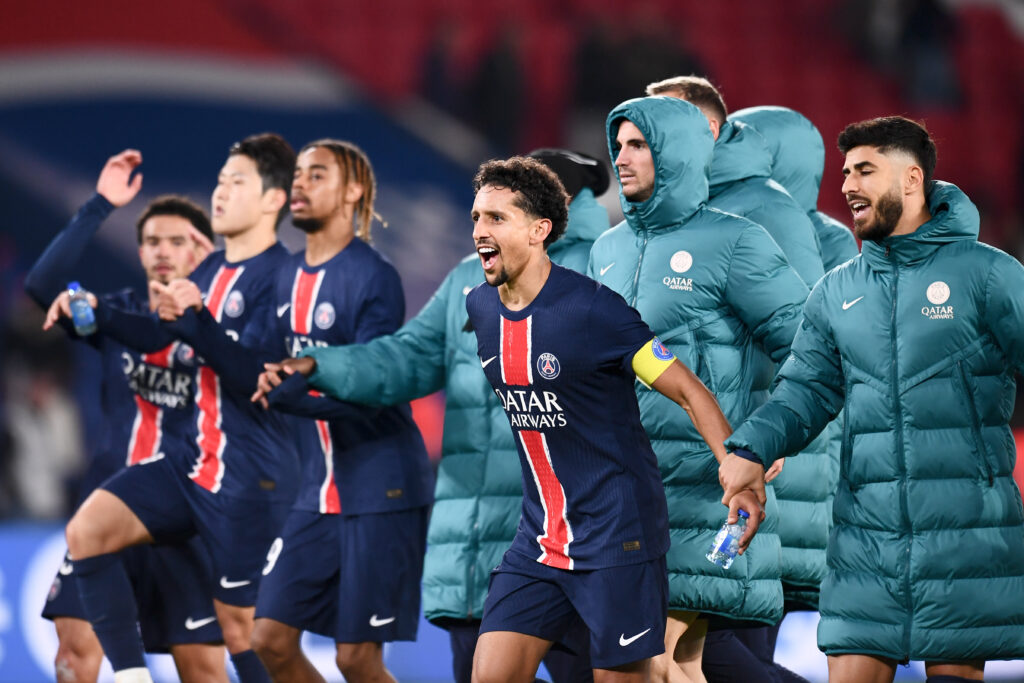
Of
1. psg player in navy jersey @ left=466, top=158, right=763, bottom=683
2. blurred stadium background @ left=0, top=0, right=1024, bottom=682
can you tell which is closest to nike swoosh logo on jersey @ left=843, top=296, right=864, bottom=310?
psg player in navy jersey @ left=466, top=158, right=763, bottom=683

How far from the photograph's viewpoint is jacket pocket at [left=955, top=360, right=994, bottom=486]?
14.2 feet

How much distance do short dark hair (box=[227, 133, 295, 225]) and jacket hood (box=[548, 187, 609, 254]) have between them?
5.29 feet

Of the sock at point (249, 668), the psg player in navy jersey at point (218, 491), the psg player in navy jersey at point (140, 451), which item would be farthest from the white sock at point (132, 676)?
the psg player in navy jersey at point (140, 451)

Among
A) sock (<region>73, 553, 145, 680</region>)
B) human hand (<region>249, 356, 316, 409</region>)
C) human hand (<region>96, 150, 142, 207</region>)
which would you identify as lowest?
sock (<region>73, 553, 145, 680</region>)

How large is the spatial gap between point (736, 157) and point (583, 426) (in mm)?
1699

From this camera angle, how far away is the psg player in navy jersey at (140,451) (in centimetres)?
665

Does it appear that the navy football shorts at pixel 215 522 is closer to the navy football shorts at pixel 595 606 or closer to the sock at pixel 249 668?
the sock at pixel 249 668

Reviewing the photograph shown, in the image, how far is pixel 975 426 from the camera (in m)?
4.33

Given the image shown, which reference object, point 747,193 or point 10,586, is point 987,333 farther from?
point 10,586

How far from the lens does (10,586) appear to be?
8.91 metres

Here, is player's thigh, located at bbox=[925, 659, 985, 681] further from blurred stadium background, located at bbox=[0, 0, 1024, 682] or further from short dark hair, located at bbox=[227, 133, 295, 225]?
blurred stadium background, located at bbox=[0, 0, 1024, 682]

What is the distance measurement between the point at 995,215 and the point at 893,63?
243cm

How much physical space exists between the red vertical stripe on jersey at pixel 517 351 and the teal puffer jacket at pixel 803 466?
4.05 feet

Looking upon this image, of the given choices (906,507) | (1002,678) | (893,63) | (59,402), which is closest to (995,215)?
(893,63)
